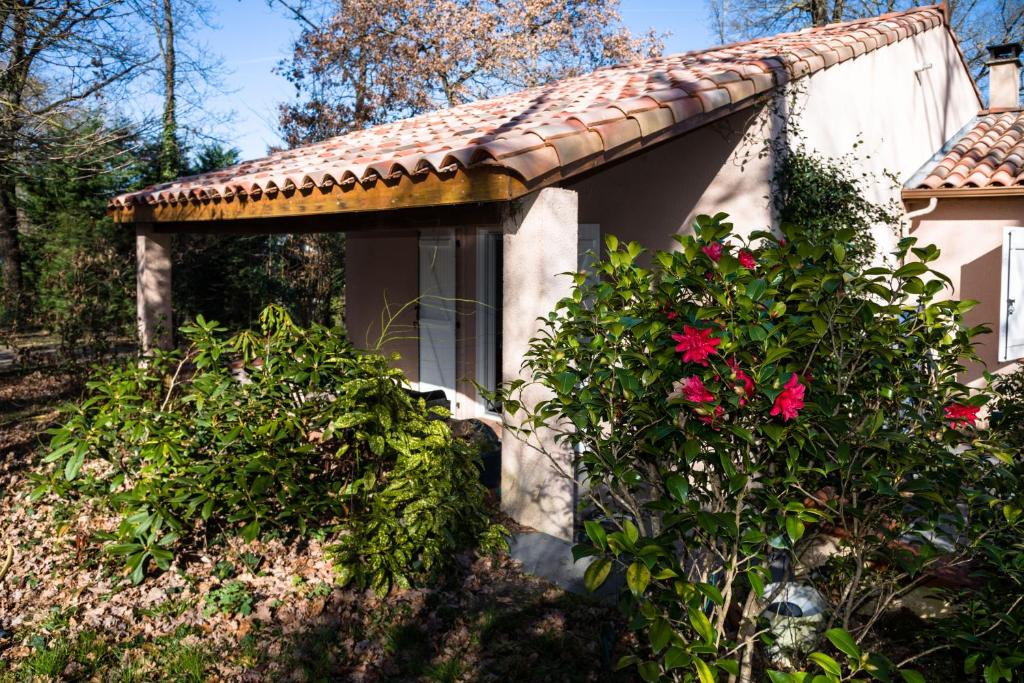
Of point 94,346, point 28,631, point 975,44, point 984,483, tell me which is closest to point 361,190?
point 28,631

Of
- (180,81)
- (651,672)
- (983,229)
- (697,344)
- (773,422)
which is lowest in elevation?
(651,672)

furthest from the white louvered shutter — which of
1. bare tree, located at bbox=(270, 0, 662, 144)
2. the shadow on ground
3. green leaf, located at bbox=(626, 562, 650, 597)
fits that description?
bare tree, located at bbox=(270, 0, 662, 144)

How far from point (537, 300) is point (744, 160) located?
314 centimetres

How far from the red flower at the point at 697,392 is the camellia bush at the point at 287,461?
2100 millimetres

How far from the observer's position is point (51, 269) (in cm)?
1239

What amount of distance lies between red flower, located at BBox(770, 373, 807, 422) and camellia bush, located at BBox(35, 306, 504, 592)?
2317 millimetres

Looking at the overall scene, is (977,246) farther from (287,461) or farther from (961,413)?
(287,461)

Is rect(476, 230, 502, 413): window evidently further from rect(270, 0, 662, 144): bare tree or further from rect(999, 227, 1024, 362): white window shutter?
rect(270, 0, 662, 144): bare tree

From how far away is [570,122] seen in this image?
4594 millimetres

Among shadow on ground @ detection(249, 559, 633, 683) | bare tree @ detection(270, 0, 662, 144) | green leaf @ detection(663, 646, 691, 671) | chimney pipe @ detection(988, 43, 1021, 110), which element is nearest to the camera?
green leaf @ detection(663, 646, 691, 671)

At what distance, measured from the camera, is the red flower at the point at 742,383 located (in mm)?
2393

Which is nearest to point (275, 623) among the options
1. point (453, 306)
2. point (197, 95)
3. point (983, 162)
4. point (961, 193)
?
point (453, 306)

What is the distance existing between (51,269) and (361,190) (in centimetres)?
964

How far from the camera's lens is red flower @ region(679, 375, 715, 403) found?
2.42 meters
